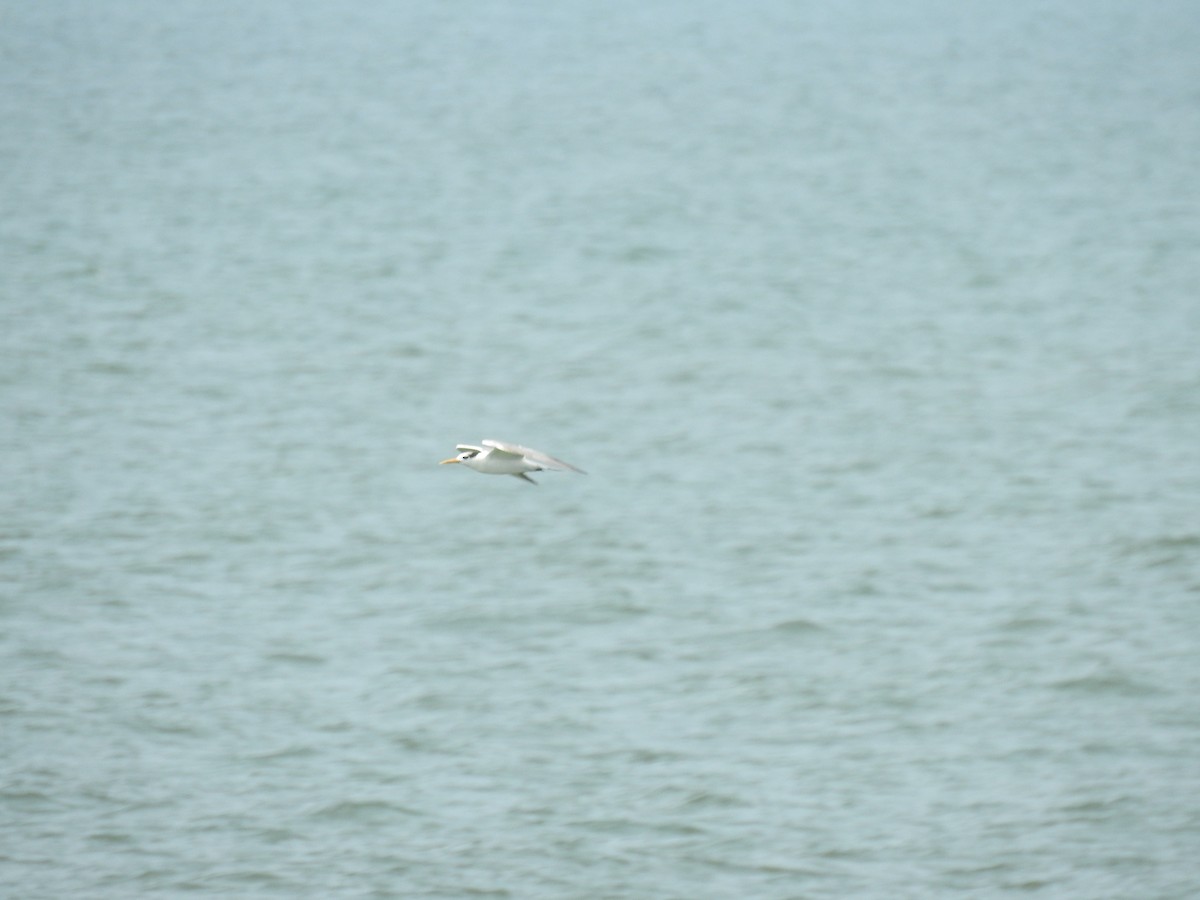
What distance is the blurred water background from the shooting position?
19.5 meters

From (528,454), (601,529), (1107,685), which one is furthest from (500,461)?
(601,529)

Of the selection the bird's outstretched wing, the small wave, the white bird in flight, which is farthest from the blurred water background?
the bird's outstretched wing

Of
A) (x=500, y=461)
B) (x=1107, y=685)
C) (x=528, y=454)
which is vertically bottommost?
(x=1107, y=685)

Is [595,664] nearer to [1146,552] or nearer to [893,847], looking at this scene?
[893,847]

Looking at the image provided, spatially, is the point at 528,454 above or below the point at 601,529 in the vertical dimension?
above

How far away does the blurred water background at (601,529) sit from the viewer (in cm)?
1948

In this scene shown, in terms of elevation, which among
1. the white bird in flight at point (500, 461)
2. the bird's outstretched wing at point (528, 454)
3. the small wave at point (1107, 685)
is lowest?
the small wave at point (1107, 685)

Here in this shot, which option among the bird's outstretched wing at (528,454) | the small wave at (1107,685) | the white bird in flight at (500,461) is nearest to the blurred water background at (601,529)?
the small wave at (1107,685)

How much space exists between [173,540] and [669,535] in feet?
23.5

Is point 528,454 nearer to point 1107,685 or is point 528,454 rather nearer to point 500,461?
point 500,461

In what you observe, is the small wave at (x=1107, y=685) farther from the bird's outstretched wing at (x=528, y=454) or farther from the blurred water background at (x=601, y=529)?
the bird's outstretched wing at (x=528, y=454)

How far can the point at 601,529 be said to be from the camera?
28062mm

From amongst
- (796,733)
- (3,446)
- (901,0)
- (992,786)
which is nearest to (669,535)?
(796,733)

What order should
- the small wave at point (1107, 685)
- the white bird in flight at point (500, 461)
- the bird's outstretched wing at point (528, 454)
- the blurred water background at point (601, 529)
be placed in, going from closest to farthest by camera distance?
the bird's outstretched wing at point (528, 454) < the white bird in flight at point (500, 461) < the blurred water background at point (601, 529) < the small wave at point (1107, 685)
